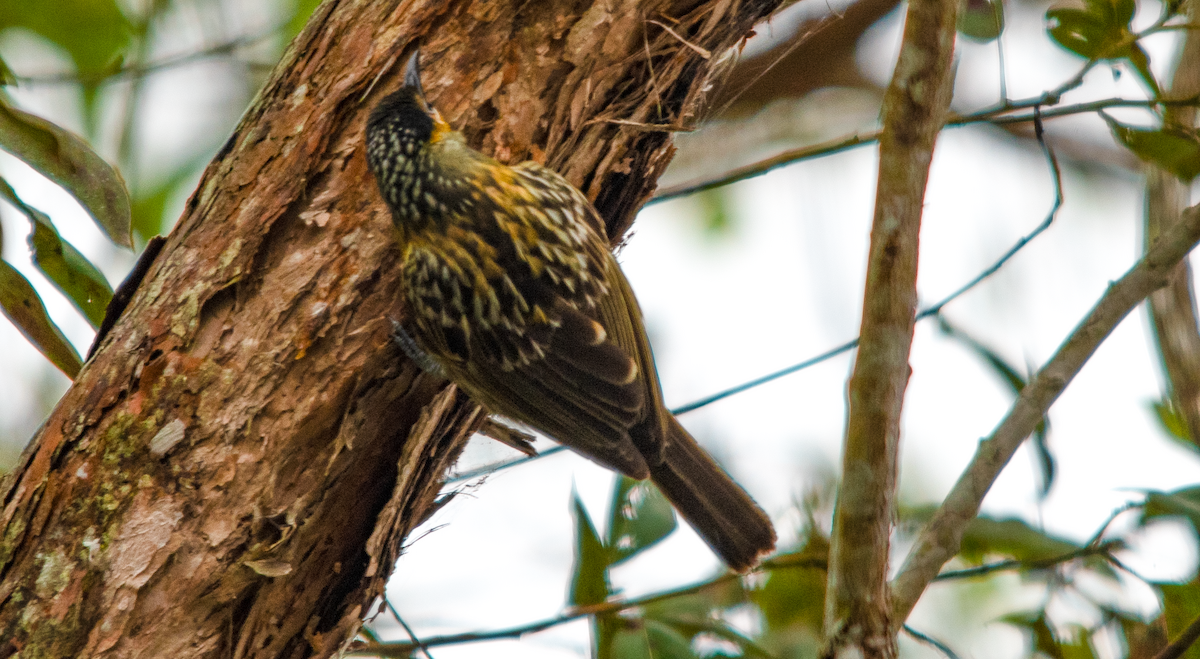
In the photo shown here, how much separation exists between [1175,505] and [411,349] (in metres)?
1.78

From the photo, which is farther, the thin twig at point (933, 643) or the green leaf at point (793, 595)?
the green leaf at point (793, 595)

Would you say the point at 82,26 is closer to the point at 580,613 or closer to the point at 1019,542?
the point at 580,613

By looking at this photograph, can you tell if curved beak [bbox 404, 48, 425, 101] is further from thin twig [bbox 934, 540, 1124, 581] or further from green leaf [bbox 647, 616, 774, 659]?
thin twig [bbox 934, 540, 1124, 581]

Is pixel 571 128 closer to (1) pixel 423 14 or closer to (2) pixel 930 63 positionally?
(1) pixel 423 14

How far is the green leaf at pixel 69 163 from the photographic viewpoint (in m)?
2.19

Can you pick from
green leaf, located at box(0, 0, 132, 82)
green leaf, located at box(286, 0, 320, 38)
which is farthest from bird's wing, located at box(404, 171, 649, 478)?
green leaf, located at box(286, 0, 320, 38)

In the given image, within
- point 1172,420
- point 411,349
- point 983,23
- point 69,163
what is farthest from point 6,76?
point 1172,420

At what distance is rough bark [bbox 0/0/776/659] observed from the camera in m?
2.01

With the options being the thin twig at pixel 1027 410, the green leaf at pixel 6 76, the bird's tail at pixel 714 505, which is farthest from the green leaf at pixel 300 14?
the thin twig at pixel 1027 410

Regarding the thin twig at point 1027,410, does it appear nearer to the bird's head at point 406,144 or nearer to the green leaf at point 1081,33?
the green leaf at point 1081,33

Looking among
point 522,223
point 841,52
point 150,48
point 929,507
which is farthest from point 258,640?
point 841,52

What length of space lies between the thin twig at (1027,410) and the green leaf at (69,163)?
6.05ft

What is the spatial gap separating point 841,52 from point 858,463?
320 cm

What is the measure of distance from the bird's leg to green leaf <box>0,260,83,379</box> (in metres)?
0.73
